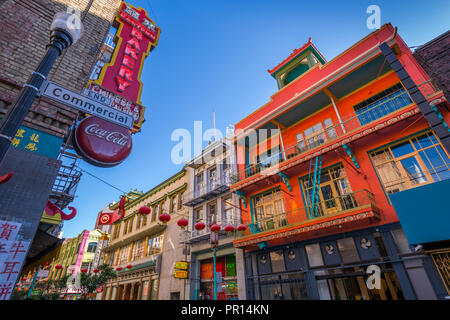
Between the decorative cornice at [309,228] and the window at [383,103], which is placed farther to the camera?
the window at [383,103]

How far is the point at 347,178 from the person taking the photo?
12.0 metres

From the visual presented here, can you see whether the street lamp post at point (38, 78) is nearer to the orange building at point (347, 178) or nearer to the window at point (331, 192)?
the orange building at point (347, 178)

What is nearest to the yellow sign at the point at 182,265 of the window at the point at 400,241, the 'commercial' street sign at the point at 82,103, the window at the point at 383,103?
the window at the point at 400,241

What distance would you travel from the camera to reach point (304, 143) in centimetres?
1473

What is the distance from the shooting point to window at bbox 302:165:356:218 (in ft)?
37.9

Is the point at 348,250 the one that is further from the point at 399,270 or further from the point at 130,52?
the point at 130,52

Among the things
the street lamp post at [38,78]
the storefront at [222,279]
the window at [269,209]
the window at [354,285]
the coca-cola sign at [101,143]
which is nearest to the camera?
the street lamp post at [38,78]

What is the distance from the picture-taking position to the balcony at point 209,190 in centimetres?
1797

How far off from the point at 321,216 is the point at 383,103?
6.52m

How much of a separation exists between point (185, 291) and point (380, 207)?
14.2 meters

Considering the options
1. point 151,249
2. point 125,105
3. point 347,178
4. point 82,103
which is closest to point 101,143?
point 82,103

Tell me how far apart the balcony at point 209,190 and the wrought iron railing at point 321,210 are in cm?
401

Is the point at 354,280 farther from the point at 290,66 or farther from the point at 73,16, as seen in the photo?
the point at 290,66

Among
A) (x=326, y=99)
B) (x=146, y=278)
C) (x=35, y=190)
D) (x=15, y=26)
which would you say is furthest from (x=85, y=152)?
(x=146, y=278)
